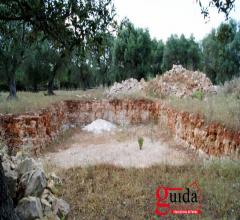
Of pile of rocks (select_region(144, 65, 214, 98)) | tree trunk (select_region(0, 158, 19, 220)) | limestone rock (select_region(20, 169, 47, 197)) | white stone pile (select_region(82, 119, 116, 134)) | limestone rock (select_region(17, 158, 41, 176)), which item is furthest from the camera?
pile of rocks (select_region(144, 65, 214, 98))

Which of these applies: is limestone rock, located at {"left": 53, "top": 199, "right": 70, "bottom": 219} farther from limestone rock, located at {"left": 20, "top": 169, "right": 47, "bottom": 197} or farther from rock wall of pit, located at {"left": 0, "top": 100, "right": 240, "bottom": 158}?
rock wall of pit, located at {"left": 0, "top": 100, "right": 240, "bottom": 158}

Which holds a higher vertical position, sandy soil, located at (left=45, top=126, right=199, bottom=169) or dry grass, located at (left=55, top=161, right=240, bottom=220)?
dry grass, located at (left=55, top=161, right=240, bottom=220)

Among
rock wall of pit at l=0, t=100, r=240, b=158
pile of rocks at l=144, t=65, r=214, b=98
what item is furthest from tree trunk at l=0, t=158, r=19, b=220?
pile of rocks at l=144, t=65, r=214, b=98

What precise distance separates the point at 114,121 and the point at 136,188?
10.9 m

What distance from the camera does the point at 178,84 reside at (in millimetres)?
17016

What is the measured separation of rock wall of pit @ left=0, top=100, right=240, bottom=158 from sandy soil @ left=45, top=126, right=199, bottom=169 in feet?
2.05

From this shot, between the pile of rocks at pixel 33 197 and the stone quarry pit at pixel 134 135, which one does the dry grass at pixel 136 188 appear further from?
the stone quarry pit at pixel 134 135

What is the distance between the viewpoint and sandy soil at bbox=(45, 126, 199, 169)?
331 inches

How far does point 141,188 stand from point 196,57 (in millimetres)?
25304

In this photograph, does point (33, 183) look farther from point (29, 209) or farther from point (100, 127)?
point (100, 127)

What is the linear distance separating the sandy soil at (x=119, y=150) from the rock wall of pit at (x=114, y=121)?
A: 24.6 inches

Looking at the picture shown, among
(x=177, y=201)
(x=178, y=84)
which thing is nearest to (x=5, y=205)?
(x=177, y=201)

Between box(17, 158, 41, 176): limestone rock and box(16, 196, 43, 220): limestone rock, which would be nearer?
box(16, 196, 43, 220): limestone rock

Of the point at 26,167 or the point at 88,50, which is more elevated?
the point at 88,50
